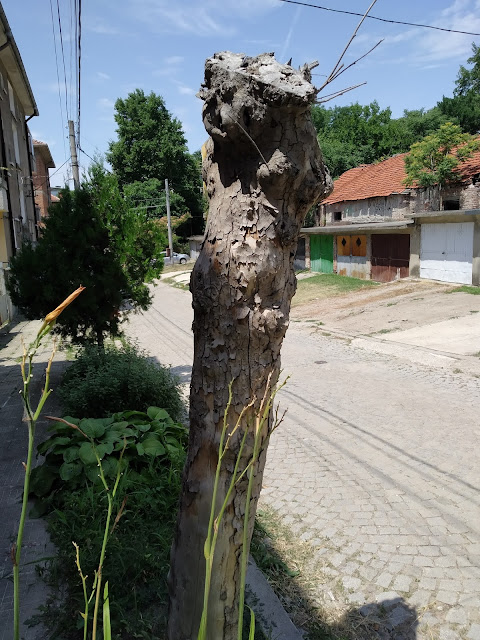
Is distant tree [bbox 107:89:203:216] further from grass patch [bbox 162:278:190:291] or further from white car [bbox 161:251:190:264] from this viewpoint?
grass patch [bbox 162:278:190:291]

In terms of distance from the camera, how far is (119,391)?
22.3 ft

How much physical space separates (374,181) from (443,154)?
598 cm

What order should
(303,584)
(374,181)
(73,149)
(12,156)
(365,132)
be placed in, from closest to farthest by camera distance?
(303,584), (73,149), (12,156), (374,181), (365,132)

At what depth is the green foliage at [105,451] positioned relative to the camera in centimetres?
461

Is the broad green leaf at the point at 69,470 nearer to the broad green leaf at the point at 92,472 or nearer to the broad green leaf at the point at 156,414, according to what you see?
the broad green leaf at the point at 92,472

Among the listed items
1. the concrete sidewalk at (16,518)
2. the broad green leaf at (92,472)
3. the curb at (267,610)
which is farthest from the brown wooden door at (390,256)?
the curb at (267,610)

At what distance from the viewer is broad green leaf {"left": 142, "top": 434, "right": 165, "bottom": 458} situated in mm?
4955

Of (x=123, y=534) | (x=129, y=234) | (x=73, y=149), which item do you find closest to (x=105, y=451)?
(x=123, y=534)

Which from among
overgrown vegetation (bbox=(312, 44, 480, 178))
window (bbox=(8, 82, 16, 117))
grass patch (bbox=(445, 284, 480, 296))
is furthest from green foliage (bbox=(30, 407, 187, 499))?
overgrown vegetation (bbox=(312, 44, 480, 178))

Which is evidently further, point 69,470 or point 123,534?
point 69,470

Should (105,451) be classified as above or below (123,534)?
above

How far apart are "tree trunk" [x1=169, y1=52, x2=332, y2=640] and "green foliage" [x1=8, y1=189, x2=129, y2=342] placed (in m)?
5.88

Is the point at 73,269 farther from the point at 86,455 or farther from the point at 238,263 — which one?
the point at 238,263

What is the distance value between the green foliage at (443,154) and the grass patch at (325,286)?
4.83 metres
